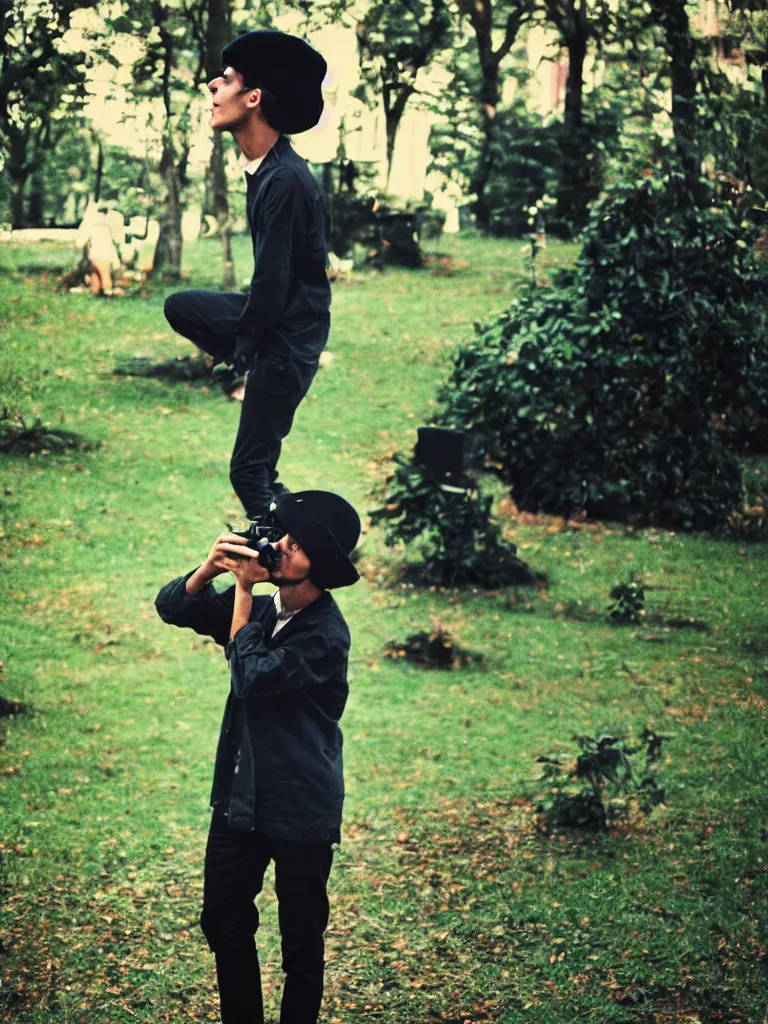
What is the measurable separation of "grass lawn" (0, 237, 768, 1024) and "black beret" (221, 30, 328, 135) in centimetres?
303

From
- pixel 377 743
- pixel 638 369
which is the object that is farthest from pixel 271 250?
pixel 638 369

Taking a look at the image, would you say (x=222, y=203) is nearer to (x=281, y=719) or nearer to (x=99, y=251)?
(x=99, y=251)

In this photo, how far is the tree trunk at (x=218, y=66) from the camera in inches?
484

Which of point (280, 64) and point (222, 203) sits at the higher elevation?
point (280, 64)

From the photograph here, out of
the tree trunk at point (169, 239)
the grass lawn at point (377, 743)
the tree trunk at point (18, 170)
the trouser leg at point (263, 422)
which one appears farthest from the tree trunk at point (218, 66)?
the trouser leg at point (263, 422)

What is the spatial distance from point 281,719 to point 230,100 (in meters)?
1.53

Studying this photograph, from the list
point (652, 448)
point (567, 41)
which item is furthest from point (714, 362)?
point (567, 41)

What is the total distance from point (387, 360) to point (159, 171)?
3592 mm

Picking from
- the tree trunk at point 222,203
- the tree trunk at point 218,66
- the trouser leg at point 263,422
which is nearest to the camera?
the trouser leg at point 263,422

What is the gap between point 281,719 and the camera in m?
3.54

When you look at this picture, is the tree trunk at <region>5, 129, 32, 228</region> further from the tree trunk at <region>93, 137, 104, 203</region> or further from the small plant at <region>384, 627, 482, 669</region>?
Result: the small plant at <region>384, 627, 482, 669</region>

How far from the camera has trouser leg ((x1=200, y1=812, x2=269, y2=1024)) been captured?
3.49m

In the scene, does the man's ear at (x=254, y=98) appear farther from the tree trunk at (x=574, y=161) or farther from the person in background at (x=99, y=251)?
the tree trunk at (x=574, y=161)

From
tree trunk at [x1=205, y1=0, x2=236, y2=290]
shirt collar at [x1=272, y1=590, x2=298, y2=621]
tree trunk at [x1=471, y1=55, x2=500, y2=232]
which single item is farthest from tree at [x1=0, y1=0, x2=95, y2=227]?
tree trunk at [x1=471, y1=55, x2=500, y2=232]
